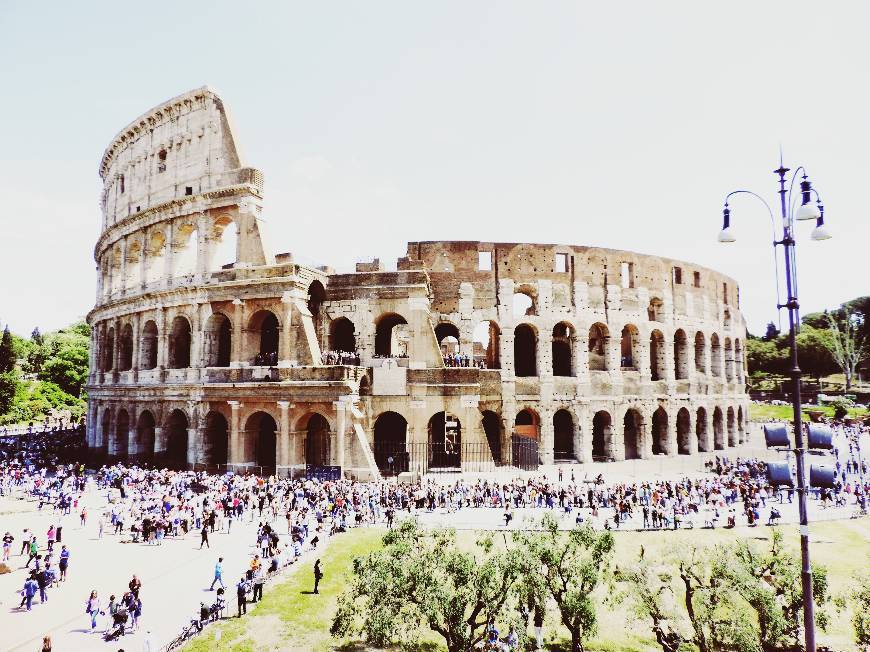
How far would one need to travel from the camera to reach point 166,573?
49.4ft

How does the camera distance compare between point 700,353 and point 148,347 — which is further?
point 700,353

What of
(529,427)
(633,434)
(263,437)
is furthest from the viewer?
(633,434)

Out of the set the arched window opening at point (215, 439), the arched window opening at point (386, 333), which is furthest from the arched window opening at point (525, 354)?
the arched window opening at point (215, 439)

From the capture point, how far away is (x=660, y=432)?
34.5m

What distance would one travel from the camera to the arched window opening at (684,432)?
3481cm

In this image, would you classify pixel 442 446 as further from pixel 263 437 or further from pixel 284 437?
pixel 263 437

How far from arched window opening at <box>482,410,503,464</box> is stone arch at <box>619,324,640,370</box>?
27.4 ft

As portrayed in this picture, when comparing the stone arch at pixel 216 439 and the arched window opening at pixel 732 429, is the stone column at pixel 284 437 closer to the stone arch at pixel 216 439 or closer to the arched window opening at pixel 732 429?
the stone arch at pixel 216 439

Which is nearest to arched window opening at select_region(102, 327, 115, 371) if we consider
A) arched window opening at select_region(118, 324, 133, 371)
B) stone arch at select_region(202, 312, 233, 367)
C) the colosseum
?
the colosseum

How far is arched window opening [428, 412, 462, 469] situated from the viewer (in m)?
28.0

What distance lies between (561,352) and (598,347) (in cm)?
242

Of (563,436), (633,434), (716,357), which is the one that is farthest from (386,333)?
(716,357)

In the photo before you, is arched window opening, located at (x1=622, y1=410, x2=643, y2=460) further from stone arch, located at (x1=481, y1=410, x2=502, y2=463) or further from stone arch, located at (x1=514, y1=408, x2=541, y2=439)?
stone arch, located at (x1=481, y1=410, x2=502, y2=463)

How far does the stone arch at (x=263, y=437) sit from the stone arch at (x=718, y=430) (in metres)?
29.4
